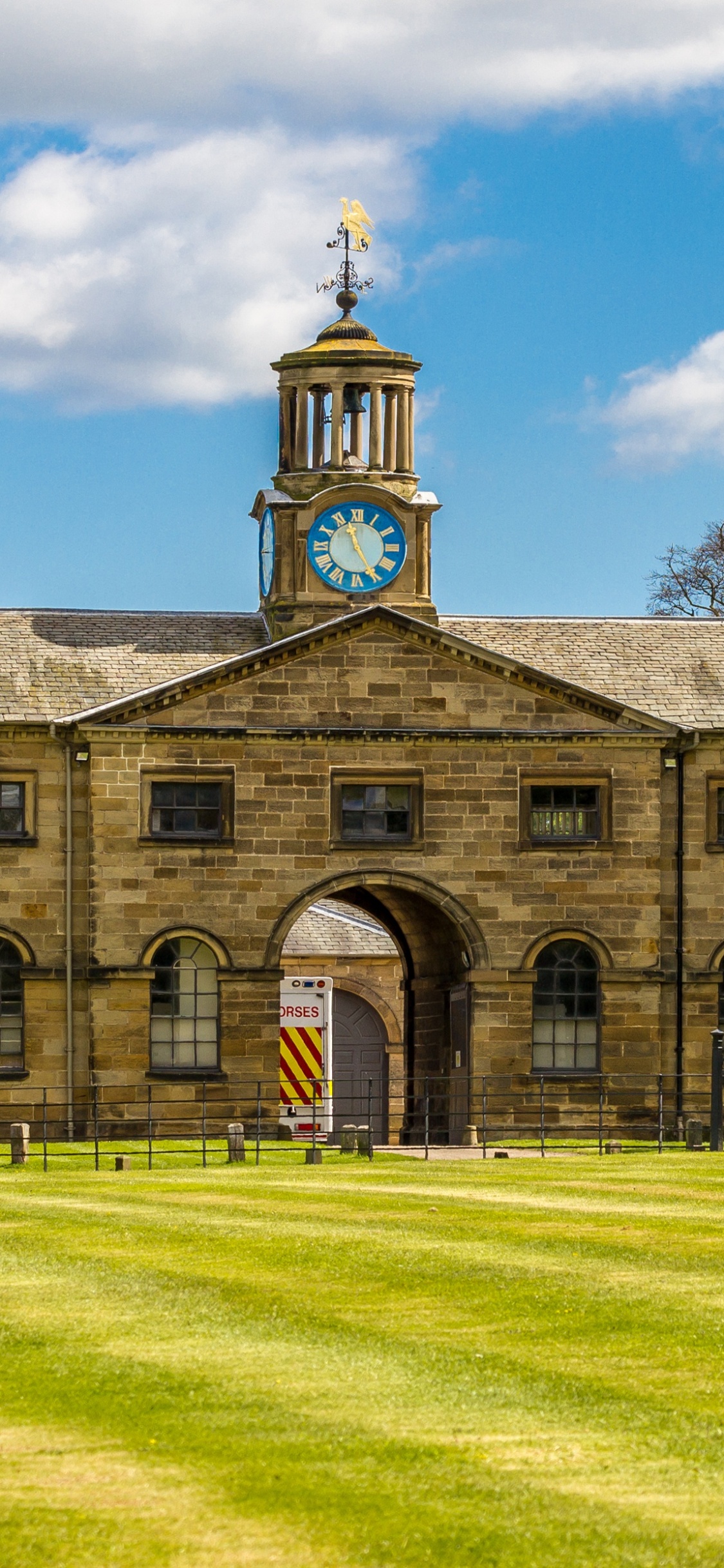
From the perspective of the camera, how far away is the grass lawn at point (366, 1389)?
908 centimetres

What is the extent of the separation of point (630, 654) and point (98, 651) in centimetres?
919

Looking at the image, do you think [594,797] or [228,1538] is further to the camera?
[594,797]

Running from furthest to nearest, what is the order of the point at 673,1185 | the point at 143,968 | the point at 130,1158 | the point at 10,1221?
the point at 143,968, the point at 130,1158, the point at 673,1185, the point at 10,1221

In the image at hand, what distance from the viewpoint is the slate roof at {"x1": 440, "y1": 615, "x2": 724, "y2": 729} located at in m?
39.5

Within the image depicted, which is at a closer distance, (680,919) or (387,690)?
(387,690)

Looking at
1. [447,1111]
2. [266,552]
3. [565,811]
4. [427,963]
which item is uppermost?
[266,552]

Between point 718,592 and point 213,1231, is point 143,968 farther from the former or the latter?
point 718,592

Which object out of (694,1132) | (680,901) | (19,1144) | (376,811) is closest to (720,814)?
(680,901)

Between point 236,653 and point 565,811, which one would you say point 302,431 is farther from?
point 565,811

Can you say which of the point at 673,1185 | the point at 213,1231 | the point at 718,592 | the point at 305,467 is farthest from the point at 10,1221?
the point at 718,592

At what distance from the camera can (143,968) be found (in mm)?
36312

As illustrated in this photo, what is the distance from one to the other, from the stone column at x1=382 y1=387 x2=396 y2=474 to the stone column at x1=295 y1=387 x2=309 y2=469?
1.36m

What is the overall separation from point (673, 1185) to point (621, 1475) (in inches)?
→ 526

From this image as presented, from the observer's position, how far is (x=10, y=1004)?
36781mm
